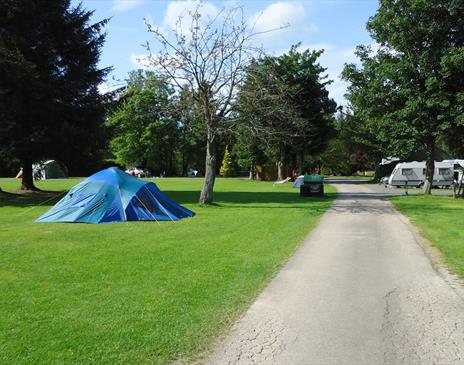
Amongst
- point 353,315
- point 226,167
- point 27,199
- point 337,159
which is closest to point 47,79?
point 27,199

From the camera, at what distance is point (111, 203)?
16.3 metres

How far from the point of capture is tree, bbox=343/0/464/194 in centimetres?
2566

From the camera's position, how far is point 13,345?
4855 millimetres

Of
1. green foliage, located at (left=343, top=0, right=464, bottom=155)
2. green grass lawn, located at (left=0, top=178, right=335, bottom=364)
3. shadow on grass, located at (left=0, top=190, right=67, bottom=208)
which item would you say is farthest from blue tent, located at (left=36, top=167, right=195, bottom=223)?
green foliage, located at (left=343, top=0, right=464, bottom=155)

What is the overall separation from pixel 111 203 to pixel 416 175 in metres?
33.5

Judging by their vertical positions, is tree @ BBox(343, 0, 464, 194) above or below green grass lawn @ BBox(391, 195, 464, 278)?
above

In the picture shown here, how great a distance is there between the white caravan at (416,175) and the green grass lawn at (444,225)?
55.4 ft

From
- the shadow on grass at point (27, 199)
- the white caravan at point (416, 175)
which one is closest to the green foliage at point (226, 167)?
the white caravan at point (416, 175)

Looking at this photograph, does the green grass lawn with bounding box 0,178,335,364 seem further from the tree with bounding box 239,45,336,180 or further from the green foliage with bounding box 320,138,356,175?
the green foliage with bounding box 320,138,356,175

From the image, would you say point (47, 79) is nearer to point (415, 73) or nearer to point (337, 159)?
point (415, 73)

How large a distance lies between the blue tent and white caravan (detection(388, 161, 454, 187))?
3029 centimetres

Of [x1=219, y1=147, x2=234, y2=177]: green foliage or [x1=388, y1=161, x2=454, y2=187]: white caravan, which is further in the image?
[x1=219, y1=147, x2=234, y2=177]: green foliage

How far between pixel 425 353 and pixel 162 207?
13.0 meters

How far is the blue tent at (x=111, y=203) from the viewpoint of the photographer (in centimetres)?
1596
